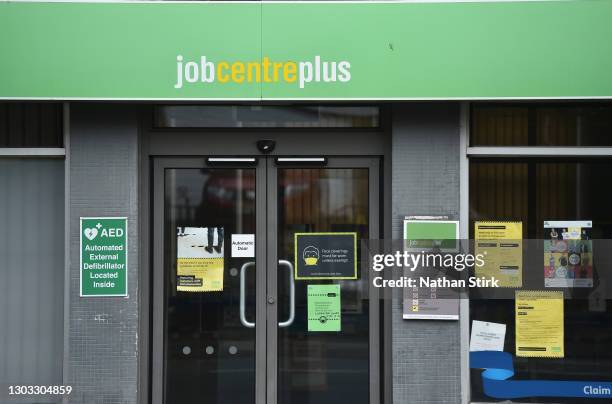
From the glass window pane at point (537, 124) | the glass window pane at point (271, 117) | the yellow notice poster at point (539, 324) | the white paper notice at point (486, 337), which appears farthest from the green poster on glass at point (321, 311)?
the glass window pane at point (537, 124)

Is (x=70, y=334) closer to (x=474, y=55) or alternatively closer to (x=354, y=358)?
(x=354, y=358)

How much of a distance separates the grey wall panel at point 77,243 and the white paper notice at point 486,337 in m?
2.76

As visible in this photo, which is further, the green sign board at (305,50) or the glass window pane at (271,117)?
the glass window pane at (271,117)

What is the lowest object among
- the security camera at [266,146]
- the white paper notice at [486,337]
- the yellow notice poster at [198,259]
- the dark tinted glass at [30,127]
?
the white paper notice at [486,337]

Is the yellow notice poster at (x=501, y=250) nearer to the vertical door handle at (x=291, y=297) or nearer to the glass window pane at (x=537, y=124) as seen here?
the glass window pane at (x=537, y=124)

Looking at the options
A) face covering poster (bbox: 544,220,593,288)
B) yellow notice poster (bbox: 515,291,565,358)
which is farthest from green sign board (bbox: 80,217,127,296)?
face covering poster (bbox: 544,220,593,288)

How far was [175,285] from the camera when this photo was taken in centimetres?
647

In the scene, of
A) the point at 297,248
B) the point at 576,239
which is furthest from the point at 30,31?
the point at 576,239

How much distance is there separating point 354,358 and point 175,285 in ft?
5.30

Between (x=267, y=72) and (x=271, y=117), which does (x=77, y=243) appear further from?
(x=267, y=72)

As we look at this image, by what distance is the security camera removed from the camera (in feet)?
21.0

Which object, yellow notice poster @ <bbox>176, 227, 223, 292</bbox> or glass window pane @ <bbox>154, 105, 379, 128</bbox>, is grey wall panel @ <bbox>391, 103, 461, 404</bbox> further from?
yellow notice poster @ <bbox>176, 227, 223, 292</bbox>

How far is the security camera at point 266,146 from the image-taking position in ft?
21.0

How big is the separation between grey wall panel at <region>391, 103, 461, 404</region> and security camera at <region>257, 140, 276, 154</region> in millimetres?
1003
